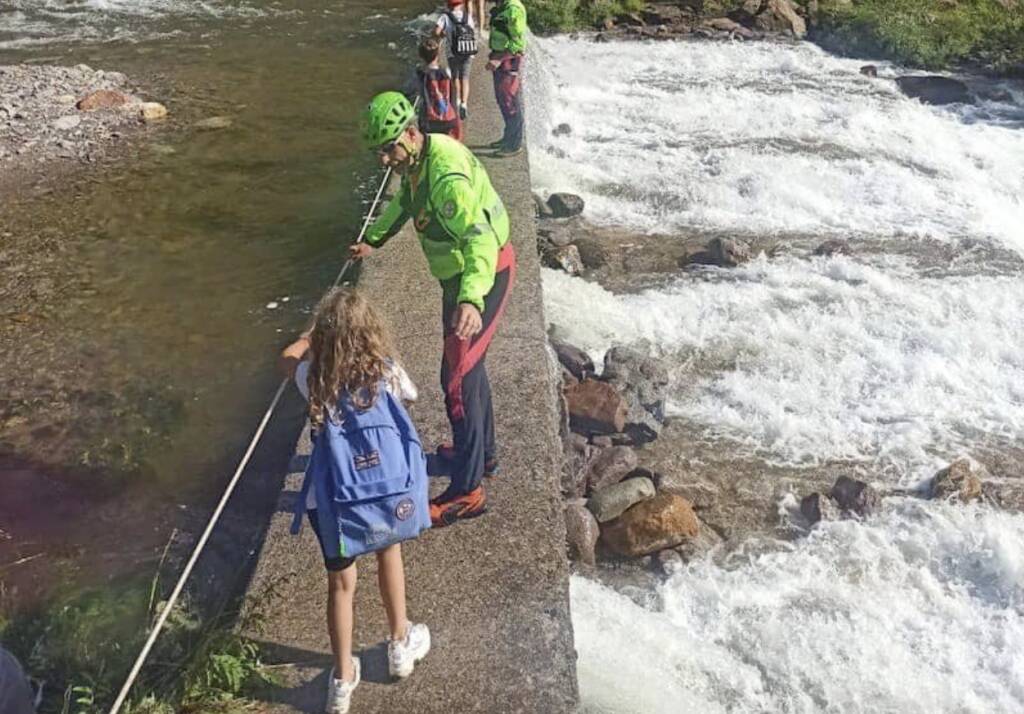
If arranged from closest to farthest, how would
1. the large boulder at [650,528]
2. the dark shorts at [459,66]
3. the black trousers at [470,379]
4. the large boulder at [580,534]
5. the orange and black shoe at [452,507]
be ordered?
the black trousers at [470,379] < the orange and black shoe at [452,507] < the large boulder at [580,534] < the large boulder at [650,528] < the dark shorts at [459,66]

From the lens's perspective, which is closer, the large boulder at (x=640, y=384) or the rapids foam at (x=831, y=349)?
the large boulder at (x=640, y=384)

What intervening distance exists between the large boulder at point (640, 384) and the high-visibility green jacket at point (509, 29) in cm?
352

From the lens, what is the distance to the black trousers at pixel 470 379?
460 centimetres

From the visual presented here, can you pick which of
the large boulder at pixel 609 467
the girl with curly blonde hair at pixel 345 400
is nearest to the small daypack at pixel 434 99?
the large boulder at pixel 609 467

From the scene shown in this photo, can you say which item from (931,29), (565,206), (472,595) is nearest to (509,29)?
(565,206)

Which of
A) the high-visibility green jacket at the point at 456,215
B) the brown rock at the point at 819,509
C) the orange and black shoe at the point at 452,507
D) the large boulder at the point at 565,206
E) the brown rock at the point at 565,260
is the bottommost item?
the brown rock at the point at 819,509

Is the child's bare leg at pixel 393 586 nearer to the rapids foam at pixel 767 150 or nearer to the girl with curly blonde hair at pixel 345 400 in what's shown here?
the girl with curly blonde hair at pixel 345 400

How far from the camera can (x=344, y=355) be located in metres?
3.53

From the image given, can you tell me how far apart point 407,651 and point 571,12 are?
18.2m

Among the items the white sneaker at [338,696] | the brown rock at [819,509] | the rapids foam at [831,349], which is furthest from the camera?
the rapids foam at [831,349]

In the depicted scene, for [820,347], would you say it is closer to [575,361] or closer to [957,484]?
[957,484]

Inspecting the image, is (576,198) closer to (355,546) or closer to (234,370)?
(234,370)

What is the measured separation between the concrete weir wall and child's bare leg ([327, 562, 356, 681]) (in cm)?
21

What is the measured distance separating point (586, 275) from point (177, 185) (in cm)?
515
